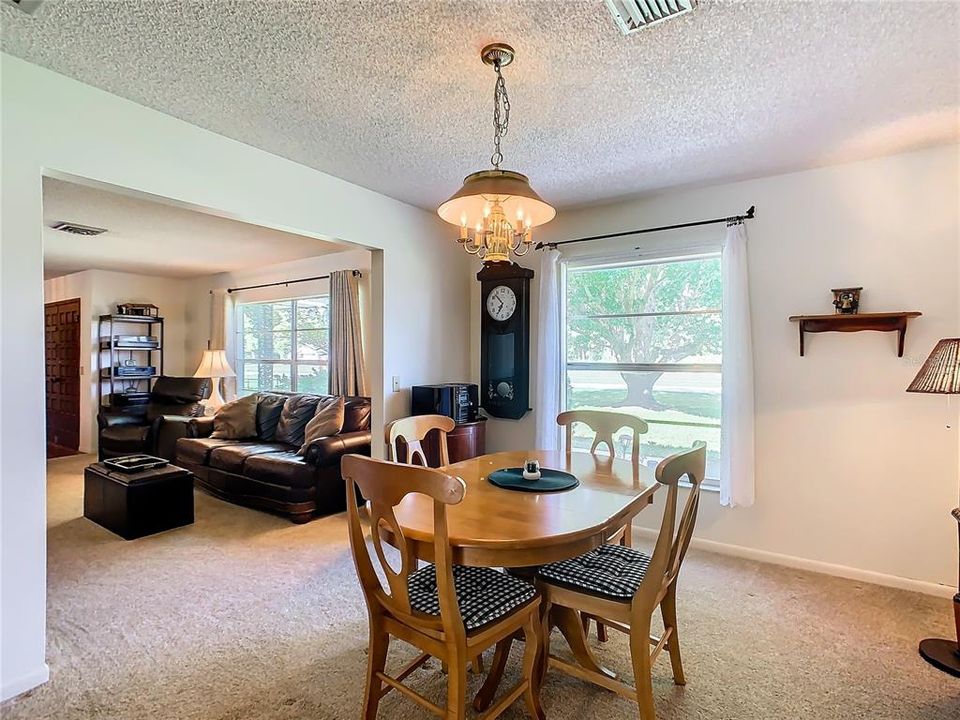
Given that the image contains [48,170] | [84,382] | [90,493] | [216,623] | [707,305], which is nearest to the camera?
[48,170]

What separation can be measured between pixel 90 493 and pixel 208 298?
12.7 ft

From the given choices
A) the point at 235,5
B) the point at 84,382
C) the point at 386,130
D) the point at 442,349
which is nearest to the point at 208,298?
the point at 84,382

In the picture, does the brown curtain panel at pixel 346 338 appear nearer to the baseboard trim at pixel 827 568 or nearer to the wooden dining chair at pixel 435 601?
the baseboard trim at pixel 827 568

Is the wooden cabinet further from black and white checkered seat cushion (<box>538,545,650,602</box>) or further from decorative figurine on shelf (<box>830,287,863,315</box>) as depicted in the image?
decorative figurine on shelf (<box>830,287,863,315</box>)

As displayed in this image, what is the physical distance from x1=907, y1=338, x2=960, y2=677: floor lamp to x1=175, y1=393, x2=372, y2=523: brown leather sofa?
372 cm

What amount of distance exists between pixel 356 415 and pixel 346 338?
1.02 meters

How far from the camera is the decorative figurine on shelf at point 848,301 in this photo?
10.1ft

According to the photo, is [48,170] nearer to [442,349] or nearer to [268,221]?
[268,221]

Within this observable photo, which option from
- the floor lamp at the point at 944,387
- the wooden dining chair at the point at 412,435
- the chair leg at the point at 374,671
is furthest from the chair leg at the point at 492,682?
the floor lamp at the point at 944,387

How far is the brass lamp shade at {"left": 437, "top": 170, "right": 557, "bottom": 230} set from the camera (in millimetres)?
1969

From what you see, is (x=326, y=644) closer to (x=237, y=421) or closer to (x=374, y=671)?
(x=374, y=671)

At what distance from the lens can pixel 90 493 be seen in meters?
4.13

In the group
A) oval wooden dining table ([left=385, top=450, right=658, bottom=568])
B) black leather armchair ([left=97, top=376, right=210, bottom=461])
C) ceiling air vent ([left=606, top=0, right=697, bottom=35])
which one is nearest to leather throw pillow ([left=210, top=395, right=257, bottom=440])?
black leather armchair ([left=97, top=376, right=210, bottom=461])

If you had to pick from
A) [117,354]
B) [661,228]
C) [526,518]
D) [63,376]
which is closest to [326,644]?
[526,518]
